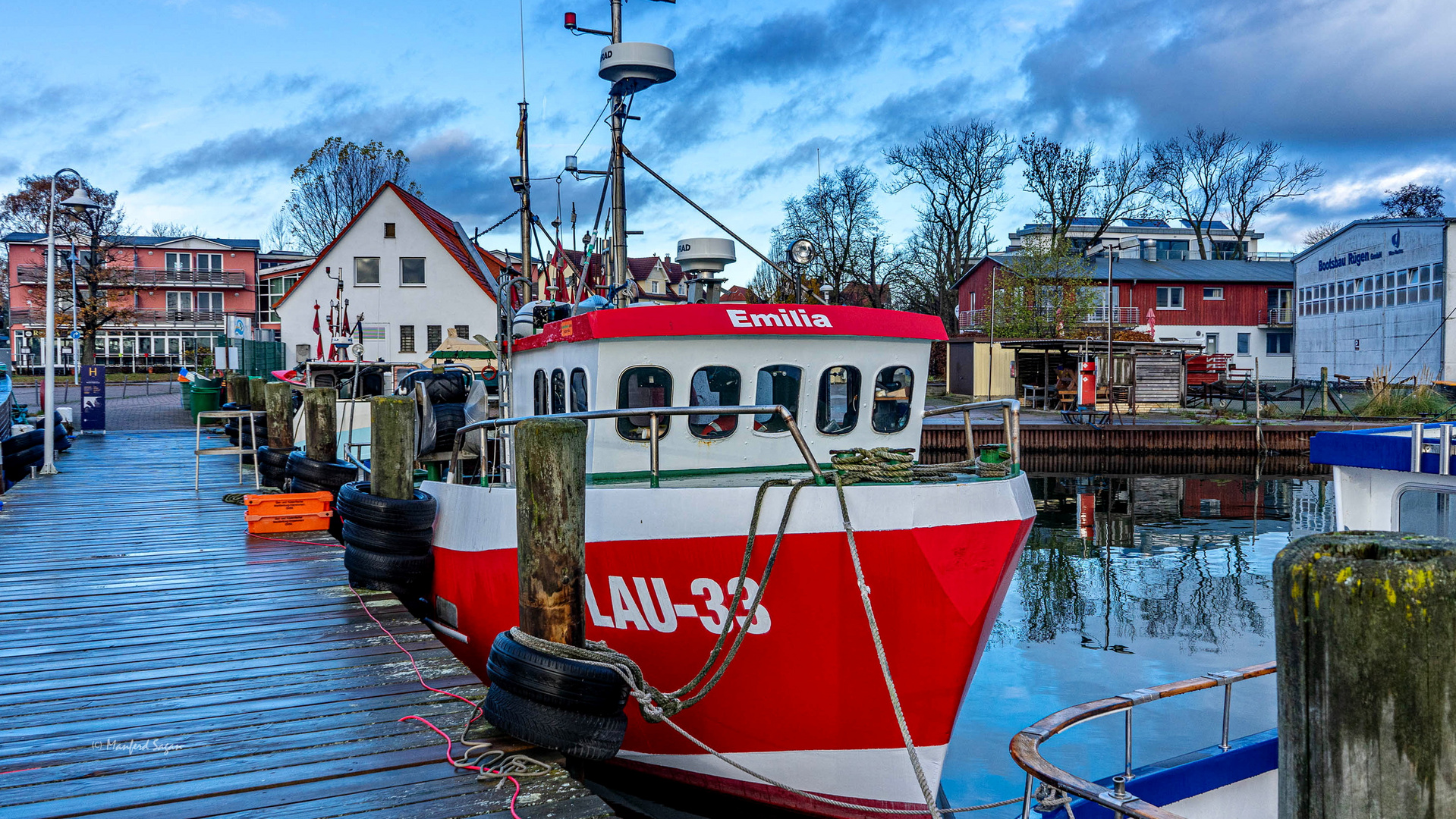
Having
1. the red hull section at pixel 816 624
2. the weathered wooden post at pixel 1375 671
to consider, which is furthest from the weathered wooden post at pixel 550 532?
the weathered wooden post at pixel 1375 671

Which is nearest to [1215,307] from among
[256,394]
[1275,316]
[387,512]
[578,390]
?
[1275,316]

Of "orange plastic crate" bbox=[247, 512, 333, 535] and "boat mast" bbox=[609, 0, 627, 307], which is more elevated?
"boat mast" bbox=[609, 0, 627, 307]

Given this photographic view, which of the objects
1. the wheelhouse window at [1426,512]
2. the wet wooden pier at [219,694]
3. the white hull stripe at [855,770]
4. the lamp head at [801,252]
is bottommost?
the white hull stripe at [855,770]

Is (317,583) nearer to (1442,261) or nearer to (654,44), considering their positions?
(654,44)

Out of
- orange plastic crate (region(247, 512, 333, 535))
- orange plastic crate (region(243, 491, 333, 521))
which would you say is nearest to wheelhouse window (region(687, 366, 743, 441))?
orange plastic crate (region(247, 512, 333, 535))

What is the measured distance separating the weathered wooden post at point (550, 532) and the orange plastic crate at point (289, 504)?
26.0 feet

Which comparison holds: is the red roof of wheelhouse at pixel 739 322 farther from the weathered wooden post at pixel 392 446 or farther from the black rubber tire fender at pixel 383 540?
the black rubber tire fender at pixel 383 540

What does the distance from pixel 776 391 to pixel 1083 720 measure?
3.35m

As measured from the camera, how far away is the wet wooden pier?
4.43 metres

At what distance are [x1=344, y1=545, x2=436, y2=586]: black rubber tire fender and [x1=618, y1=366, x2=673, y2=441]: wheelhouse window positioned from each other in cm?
244

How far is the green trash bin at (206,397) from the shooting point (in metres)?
29.6

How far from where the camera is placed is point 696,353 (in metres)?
7.28

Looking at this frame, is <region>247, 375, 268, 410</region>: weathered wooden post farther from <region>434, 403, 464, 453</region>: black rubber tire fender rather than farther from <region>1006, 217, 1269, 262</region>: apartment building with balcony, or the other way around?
<region>1006, 217, 1269, 262</region>: apartment building with balcony

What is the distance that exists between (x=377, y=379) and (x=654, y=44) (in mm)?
16245
